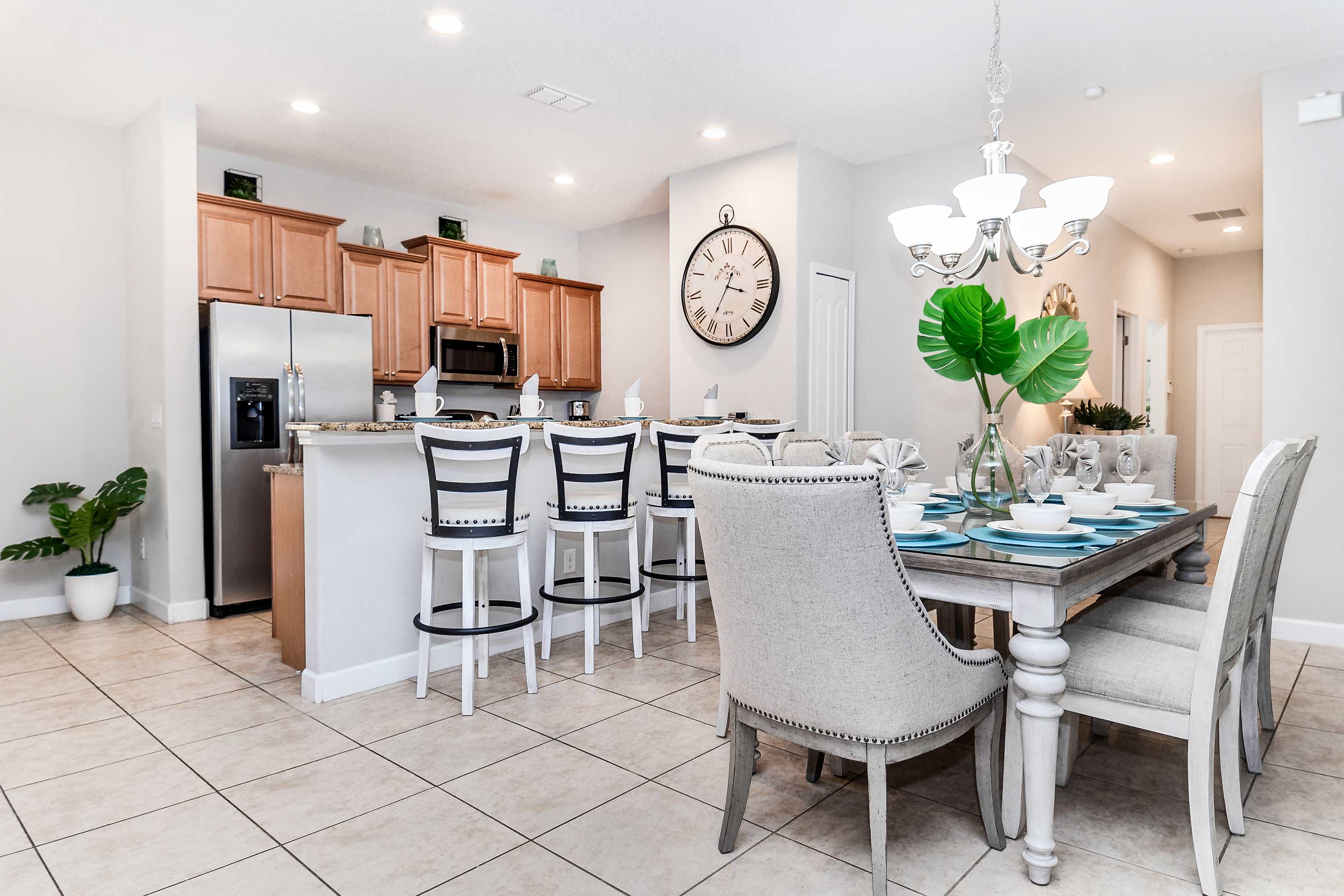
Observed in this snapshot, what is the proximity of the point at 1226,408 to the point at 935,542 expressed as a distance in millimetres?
8045

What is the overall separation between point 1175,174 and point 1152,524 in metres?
4.49

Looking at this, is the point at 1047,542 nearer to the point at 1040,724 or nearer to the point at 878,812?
the point at 1040,724

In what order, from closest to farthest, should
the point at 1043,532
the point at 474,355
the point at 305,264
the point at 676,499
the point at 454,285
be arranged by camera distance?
1. the point at 1043,532
2. the point at 676,499
3. the point at 305,264
4. the point at 454,285
5. the point at 474,355

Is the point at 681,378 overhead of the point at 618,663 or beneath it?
overhead

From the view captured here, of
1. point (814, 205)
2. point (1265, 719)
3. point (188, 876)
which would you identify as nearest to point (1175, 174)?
point (814, 205)

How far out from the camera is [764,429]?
409 centimetres

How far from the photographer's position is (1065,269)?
581 cm

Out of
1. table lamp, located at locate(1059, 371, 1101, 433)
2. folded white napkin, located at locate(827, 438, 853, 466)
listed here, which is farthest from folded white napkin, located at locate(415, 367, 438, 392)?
table lamp, located at locate(1059, 371, 1101, 433)

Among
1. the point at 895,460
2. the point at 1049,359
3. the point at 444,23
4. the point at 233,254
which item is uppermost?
the point at 444,23

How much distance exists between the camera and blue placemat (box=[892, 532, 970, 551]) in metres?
1.81

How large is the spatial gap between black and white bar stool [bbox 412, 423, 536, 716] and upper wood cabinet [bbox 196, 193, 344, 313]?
2.34 meters

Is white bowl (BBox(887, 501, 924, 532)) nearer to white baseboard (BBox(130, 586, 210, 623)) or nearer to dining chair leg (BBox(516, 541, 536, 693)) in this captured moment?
dining chair leg (BBox(516, 541, 536, 693))

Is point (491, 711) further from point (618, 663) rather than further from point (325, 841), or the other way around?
point (325, 841)

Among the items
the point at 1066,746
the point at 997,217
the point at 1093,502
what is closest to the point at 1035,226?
the point at 997,217
